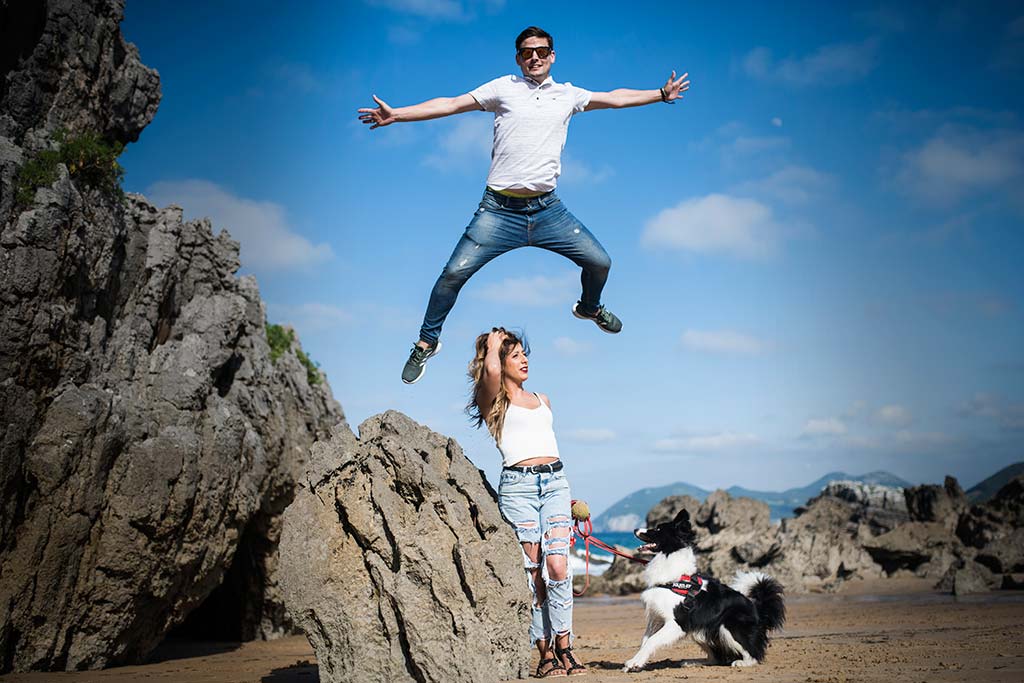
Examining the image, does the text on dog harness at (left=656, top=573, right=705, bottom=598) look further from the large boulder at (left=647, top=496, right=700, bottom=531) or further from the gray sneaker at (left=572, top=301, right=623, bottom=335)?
the large boulder at (left=647, top=496, right=700, bottom=531)

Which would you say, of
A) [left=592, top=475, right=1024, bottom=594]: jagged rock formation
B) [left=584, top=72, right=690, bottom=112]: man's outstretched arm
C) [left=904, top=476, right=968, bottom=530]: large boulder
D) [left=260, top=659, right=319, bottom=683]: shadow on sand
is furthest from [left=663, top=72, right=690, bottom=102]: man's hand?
[left=904, top=476, right=968, bottom=530]: large boulder

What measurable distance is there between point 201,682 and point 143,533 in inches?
103

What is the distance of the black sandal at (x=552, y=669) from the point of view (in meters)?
7.20

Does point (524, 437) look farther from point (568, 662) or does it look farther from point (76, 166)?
point (76, 166)

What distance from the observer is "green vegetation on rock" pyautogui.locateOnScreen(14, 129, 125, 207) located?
10844 millimetres

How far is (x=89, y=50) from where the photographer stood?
12.9 metres

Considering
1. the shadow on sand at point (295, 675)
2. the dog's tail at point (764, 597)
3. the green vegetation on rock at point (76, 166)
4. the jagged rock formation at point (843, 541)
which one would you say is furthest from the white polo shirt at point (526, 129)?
the jagged rock formation at point (843, 541)

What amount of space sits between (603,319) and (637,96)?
2105 mm

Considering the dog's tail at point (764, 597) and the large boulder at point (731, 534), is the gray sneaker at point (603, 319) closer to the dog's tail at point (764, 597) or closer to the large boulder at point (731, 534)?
the dog's tail at point (764, 597)

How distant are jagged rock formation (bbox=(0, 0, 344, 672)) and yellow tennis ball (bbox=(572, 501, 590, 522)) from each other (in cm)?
625

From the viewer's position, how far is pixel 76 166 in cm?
1188

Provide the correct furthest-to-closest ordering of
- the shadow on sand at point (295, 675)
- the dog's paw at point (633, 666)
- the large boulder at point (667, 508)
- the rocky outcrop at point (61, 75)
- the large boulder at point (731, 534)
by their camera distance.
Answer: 1. the large boulder at point (667, 508)
2. the large boulder at point (731, 534)
3. the rocky outcrop at point (61, 75)
4. the shadow on sand at point (295, 675)
5. the dog's paw at point (633, 666)

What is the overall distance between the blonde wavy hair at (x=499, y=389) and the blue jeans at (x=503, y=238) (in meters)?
0.45

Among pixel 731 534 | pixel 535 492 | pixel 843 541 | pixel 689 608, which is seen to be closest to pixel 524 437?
pixel 535 492
